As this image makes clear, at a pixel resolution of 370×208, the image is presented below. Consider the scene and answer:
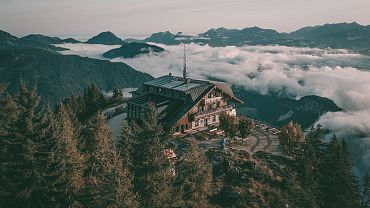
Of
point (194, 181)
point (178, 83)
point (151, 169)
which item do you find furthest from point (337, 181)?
point (178, 83)

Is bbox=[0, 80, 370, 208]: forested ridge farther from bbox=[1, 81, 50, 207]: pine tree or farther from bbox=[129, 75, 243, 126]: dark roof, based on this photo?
bbox=[129, 75, 243, 126]: dark roof

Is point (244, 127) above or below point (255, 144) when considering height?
above

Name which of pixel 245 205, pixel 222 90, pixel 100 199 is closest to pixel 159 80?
pixel 222 90

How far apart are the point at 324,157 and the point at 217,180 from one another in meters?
18.1

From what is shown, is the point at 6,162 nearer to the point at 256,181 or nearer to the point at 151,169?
the point at 151,169

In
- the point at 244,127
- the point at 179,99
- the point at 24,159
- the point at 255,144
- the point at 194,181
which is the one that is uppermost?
the point at 24,159

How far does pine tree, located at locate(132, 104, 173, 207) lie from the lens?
39.8 m

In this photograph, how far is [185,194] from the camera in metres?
43.6

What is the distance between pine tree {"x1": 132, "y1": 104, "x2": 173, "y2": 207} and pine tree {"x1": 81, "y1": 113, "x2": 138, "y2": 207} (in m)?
2.21

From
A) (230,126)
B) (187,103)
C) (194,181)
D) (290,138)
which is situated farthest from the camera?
(187,103)

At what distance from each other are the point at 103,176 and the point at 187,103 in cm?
4743

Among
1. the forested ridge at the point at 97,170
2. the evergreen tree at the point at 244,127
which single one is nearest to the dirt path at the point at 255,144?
the evergreen tree at the point at 244,127

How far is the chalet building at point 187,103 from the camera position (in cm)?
8231

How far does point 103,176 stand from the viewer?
38.9m
